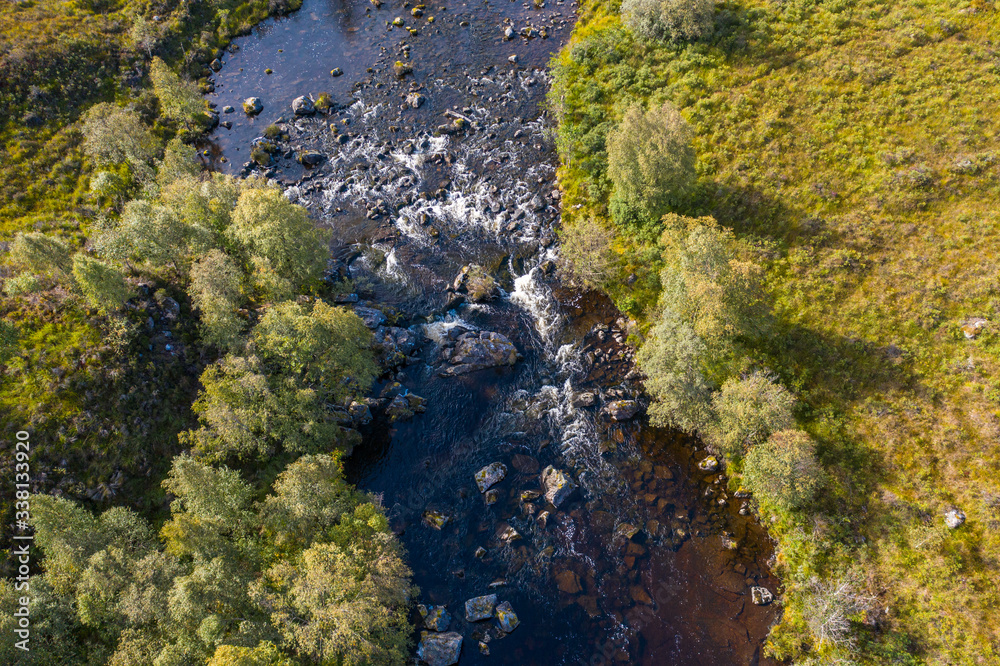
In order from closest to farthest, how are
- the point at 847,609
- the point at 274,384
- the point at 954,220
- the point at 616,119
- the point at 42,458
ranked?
the point at 847,609 → the point at 42,458 → the point at 274,384 → the point at 954,220 → the point at 616,119

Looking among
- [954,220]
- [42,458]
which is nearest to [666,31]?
[954,220]

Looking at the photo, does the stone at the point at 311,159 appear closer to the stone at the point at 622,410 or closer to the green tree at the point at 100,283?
the green tree at the point at 100,283

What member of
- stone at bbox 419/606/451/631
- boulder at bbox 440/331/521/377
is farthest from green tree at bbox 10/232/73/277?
stone at bbox 419/606/451/631

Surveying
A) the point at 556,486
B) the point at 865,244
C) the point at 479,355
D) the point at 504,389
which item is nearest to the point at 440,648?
the point at 556,486

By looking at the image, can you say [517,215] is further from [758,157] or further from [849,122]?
[849,122]

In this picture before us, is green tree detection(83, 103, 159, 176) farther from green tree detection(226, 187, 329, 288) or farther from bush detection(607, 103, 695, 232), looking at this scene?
bush detection(607, 103, 695, 232)

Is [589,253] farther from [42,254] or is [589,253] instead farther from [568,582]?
[42,254]
